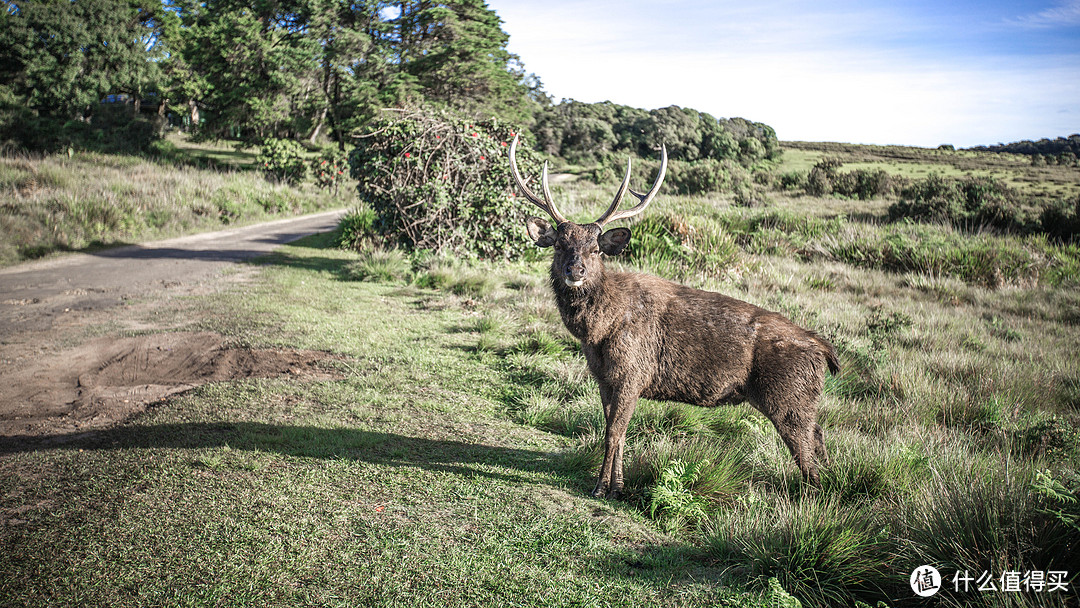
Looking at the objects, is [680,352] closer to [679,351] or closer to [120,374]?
[679,351]

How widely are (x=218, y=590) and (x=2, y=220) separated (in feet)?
45.7

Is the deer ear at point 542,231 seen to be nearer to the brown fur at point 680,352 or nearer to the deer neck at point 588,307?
the brown fur at point 680,352

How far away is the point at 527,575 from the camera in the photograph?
118 inches

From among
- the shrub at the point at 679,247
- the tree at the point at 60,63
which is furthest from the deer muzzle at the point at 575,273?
the tree at the point at 60,63

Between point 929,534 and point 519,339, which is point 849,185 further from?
point 929,534

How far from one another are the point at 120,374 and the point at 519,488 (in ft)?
14.4

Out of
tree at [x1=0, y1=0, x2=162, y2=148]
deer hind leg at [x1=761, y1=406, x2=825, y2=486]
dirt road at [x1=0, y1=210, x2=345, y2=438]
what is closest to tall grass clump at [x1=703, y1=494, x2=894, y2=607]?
deer hind leg at [x1=761, y1=406, x2=825, y2=486]

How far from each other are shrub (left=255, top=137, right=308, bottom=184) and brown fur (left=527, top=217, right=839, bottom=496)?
26879mm

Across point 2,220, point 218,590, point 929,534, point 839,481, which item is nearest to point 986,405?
point 839,481

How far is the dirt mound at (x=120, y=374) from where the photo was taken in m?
4.47

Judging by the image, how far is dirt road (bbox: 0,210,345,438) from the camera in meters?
4.65

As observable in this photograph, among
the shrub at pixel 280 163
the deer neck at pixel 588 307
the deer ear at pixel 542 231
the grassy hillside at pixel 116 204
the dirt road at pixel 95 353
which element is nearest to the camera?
the deer neck at pixel 588 307

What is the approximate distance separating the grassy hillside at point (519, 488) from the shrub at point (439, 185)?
4558mm

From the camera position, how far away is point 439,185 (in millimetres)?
11734
